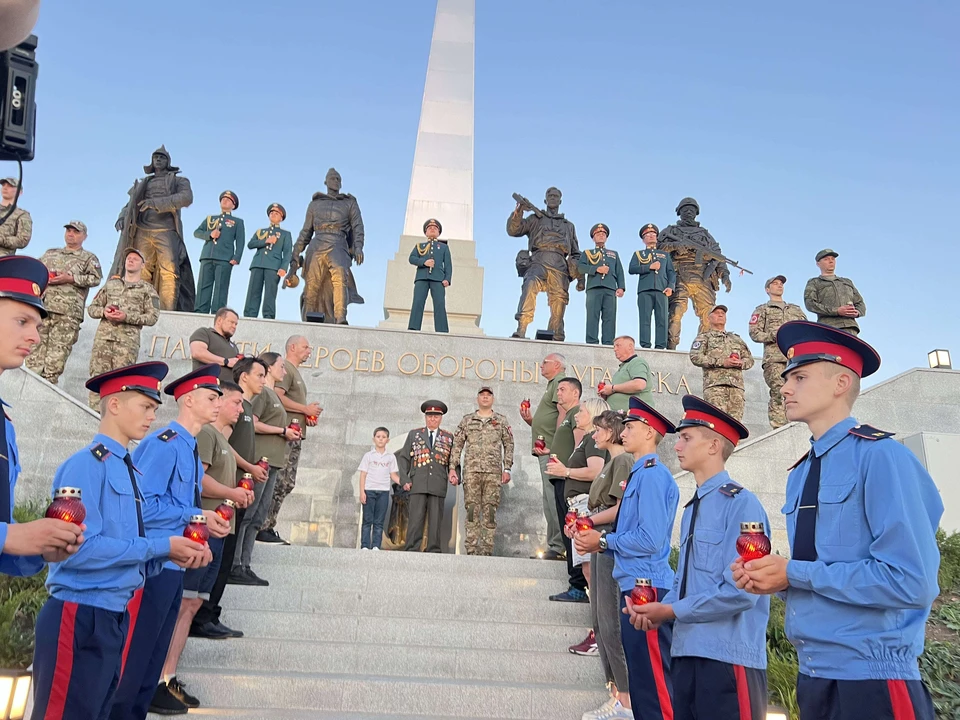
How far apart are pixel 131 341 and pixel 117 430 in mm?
6457

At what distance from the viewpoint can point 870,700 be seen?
7.00 ft

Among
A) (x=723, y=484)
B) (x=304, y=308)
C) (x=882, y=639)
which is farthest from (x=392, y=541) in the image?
(x=882, y=639)

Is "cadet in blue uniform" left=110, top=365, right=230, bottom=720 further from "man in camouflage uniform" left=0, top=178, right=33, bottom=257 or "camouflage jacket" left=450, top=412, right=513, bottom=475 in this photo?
"man in camouflage uniform" left=0, top=178, right=33, bottom=257

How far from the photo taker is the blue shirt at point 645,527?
3928 millimetres

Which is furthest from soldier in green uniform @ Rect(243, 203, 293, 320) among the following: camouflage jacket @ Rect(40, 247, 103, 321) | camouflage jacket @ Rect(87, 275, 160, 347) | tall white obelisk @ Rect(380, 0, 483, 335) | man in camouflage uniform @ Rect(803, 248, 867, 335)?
man in camouflage uniform @ Rect(803, 248, 867, 335)

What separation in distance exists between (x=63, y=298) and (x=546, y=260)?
22.2ft

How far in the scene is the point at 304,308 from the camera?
13039mm

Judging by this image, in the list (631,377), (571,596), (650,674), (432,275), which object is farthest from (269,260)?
(650,674)

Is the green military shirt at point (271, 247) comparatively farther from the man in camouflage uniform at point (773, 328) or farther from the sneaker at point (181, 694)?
the sneaker at point (181, 694)

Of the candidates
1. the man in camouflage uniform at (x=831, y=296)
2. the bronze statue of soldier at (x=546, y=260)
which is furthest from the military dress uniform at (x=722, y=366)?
the bronze statue of soldier at (x=546, y=260)

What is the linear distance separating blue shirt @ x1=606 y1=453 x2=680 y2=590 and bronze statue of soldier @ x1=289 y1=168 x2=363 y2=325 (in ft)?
29.6

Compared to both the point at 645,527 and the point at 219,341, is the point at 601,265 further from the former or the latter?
the point at 645,527

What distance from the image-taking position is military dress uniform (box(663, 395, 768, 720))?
287 centimetres

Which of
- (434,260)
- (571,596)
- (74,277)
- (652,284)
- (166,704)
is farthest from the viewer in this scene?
(652,284)
